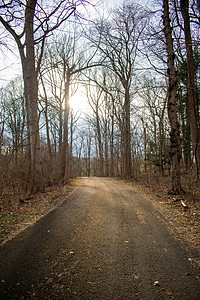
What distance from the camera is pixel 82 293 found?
6.84 ft

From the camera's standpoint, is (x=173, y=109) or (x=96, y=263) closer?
(x=96, y=263)

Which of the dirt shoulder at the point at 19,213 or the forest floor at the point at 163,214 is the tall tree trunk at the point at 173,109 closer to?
the forest floor at the point at 163,214

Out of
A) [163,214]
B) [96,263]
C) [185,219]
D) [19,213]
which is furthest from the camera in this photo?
[19,213]

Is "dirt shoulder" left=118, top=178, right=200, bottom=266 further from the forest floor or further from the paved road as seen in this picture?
the paved road

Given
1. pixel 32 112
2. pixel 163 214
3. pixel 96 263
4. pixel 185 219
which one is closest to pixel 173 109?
pixel 163 214

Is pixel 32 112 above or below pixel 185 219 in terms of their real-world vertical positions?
above

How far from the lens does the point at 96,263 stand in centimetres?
268

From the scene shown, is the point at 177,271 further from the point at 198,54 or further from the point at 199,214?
the point at 198,54

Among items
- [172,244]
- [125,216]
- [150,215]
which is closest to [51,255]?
[172,244]

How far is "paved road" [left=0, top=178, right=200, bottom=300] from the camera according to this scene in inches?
83.4

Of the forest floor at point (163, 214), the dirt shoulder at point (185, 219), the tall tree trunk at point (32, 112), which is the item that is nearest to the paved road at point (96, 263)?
the dirt shoulder at point (185, 219)

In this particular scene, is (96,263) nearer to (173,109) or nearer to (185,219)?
(185,219)

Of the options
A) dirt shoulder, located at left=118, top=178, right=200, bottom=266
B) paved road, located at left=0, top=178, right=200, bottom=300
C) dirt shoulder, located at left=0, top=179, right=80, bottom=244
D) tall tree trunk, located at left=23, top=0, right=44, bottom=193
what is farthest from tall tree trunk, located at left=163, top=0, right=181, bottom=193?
tall tree trunk, located at left=23, top=0, right=44, bottom=193

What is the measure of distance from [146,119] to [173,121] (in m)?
12.1
